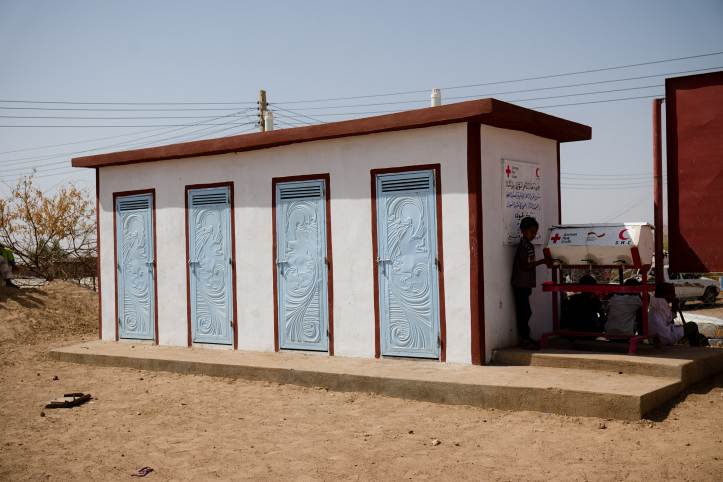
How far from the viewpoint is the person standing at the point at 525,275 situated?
839cm

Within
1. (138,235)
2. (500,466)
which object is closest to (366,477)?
(500,466)

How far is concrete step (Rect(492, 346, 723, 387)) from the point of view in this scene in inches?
282

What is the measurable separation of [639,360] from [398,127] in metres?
3.67

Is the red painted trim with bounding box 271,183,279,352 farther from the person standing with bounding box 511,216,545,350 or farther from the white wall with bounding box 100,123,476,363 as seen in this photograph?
the person standing with bounding box 511,216,545,350

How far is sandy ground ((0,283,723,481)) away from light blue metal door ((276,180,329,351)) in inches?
44.7

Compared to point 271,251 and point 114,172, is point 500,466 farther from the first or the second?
point 114,172

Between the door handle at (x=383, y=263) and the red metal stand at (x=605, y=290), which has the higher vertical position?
the door handle at (x=383, y=263)

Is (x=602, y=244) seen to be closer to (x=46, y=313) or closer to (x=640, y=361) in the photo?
(x=640, y=361)

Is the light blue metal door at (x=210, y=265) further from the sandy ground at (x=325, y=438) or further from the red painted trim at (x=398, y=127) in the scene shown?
Result: the sandy ground at (x=325, y=438)

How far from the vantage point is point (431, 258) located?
8430 millimetres

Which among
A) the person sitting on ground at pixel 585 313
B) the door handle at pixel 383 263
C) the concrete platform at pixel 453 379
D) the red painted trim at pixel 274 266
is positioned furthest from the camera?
the red painted trim at pixel 274 266

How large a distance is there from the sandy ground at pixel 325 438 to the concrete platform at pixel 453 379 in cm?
13

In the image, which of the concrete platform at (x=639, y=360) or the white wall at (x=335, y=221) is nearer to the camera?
the concrete platform at (x=639, y=360)

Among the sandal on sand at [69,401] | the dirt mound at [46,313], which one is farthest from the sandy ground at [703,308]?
the sandal on sand at [69,401]
